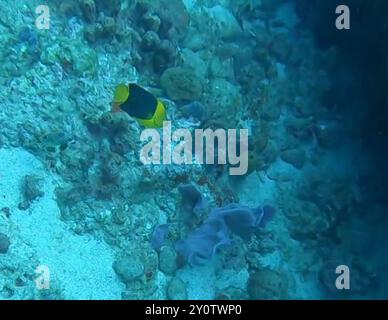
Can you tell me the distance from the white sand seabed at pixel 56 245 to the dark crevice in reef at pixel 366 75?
2.83 meters

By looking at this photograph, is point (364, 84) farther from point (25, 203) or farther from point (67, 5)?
point (25, 203)

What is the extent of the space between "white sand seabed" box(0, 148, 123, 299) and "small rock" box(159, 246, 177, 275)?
0.37 m

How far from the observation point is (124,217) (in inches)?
140

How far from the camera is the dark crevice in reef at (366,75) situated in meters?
4.52

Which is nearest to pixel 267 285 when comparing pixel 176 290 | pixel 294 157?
pixel 176 290

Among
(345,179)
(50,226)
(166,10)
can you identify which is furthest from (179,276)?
(166,10)

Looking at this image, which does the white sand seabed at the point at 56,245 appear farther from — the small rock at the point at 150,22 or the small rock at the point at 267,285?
the small rock at the point at 150,22

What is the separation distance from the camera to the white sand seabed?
324 centimetres

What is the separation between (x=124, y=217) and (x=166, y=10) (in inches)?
95.8

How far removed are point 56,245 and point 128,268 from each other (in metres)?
0.59

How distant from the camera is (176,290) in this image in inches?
134

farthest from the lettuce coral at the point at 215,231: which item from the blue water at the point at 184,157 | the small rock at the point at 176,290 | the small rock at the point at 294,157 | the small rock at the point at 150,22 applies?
the small rock at the point at 150,22

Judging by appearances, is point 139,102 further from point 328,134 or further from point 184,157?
point 328,134

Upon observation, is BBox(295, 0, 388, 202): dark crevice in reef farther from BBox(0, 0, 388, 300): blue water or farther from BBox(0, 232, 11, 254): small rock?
BBox(0, 232, 11, 254): small rock
